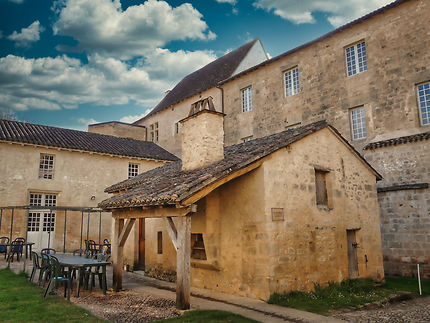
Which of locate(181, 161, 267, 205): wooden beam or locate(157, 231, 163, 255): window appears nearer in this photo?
locate(181, 161, 267, 205): wooden beam

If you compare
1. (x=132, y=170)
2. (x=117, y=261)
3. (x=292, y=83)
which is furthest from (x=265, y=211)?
(x=132, y=170)

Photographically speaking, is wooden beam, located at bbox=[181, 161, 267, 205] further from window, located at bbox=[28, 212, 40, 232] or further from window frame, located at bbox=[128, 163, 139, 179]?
window frame, located at bbox=[128, 163, 139, 179]

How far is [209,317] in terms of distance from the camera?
6.30 meters

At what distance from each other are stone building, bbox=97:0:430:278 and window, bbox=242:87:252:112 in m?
0.07

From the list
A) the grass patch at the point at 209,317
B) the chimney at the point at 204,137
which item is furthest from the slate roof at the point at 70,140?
the grass patch at the point at 209,317

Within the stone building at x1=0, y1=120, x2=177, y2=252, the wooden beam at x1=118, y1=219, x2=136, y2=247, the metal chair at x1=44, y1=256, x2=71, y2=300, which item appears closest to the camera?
the metal chair at x1=44, y1=256, x2=71, y2=300

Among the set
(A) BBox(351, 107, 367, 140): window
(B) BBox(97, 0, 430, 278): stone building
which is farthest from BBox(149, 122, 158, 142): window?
(A) BBox(351, 107, 367, 140): window

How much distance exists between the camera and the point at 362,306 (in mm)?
7625

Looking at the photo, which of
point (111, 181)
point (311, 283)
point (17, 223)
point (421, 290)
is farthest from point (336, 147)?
point (17, 223)

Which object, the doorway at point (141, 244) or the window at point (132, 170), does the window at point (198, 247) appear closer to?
the doorway at point (141, 244)

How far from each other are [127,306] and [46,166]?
43.3 feet

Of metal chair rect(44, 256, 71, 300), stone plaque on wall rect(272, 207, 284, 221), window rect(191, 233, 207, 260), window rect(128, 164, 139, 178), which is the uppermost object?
window rect(128, 164, 139, 178)

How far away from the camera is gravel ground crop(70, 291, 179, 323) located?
643 centimetres

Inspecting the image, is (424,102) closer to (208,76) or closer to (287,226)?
(287,226)
